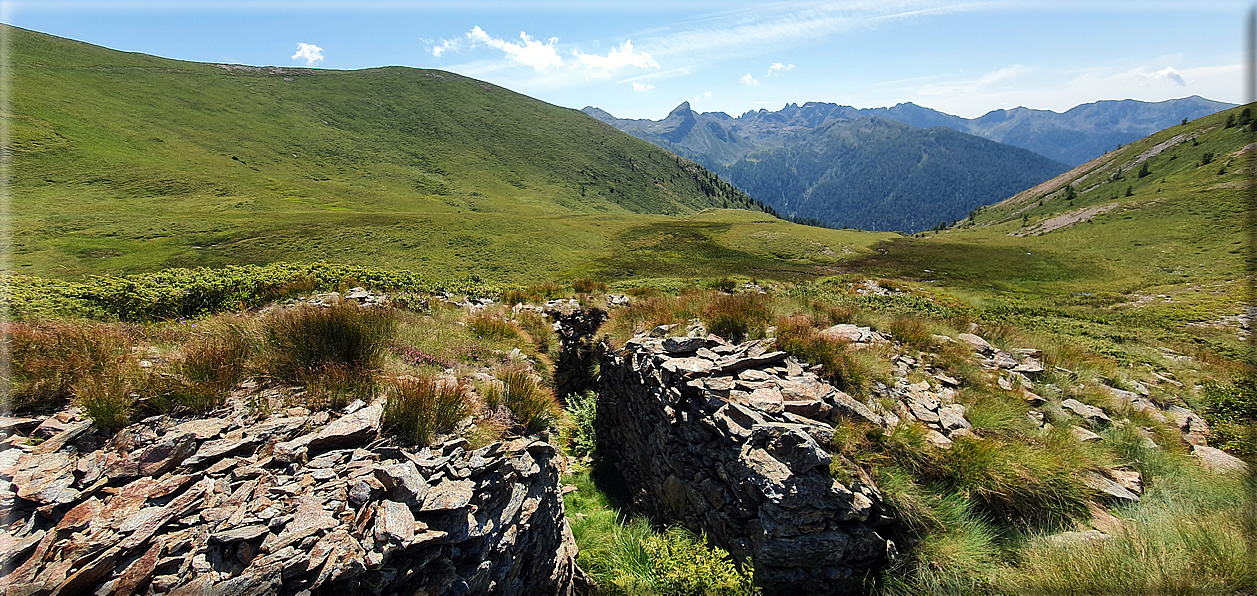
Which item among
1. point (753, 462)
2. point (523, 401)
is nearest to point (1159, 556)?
point (753, 462)

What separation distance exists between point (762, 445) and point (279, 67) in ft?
742

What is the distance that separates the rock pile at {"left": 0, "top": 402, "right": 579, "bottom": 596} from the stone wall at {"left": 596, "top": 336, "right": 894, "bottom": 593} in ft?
8.65

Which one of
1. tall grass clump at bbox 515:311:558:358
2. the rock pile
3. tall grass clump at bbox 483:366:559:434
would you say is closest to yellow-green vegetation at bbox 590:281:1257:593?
tall grass clump at bbox 483:366:559:434

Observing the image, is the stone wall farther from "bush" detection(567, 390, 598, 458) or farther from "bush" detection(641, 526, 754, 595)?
"bush" detection(567, 390, 598, 458)

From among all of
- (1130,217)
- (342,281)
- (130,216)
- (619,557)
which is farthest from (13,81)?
(1130,217)

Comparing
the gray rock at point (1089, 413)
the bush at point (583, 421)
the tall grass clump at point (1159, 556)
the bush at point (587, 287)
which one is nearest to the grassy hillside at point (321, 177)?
the bush at point (587, 287)

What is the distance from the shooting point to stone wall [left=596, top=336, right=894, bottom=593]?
534cm

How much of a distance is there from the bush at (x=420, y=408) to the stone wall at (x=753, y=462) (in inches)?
145

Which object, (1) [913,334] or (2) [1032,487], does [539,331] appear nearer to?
(1) [913,334]

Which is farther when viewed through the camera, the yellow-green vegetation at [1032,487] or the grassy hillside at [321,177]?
the grassy hillside at [321,177]

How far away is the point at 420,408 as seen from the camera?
214 inches

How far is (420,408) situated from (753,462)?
14.6 ft

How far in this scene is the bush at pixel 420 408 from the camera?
5.30 meters

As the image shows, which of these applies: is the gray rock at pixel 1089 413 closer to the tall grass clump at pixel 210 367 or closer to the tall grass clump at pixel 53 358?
the tall grass clump at pixel 210 367
